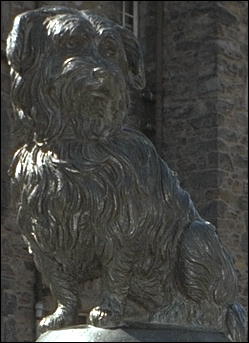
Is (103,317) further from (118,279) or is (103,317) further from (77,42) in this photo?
(77,42)

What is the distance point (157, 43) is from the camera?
1822cm

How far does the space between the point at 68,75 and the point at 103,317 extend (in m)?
0.96

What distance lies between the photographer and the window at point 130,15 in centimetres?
1830

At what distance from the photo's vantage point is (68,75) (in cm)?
524

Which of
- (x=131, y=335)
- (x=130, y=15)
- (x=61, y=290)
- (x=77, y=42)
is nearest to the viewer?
(x=131, y=335)

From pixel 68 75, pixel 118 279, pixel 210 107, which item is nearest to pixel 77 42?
pixel 68 75

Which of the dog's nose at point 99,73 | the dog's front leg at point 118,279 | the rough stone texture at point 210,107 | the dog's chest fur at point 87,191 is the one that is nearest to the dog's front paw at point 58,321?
the dog's front leg at point 118,279

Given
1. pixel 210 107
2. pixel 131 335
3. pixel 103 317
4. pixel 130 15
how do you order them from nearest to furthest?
pixel 131 335, pixel 103 317, pixel 210 107, pixel 130 15

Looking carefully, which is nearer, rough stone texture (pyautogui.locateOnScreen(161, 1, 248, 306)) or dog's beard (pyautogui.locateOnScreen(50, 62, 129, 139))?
dog's beard (pyautogui.locateOnScreen(50, 62, 129, 139))

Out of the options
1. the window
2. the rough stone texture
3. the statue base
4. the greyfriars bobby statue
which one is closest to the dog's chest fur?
the greyfriars bobby statue

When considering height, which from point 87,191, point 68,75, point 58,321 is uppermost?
point 68,75

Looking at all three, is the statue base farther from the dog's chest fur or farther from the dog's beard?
the dog's beard

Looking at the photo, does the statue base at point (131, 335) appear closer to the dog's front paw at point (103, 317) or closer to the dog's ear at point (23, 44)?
the dog's front paw at point (103, 317)

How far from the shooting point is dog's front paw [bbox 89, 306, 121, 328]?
516cm
